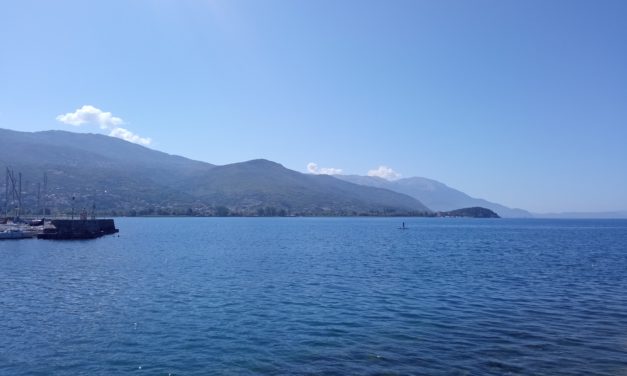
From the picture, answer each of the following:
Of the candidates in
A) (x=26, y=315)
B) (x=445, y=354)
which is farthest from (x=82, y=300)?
(x=445, y=354)

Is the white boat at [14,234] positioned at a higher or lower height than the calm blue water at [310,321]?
higher

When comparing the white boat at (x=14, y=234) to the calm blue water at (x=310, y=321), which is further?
Answer: the white boat at (x=14, y=234)

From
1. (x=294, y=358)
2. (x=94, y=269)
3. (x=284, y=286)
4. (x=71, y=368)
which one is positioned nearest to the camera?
(x=71, y=368)

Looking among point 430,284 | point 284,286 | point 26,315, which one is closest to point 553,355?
point 430,284

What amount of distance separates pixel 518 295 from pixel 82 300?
3897cm

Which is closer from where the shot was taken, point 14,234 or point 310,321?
point 310,321

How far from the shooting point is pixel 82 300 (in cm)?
3909

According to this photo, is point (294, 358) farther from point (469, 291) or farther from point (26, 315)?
point (469, 291)

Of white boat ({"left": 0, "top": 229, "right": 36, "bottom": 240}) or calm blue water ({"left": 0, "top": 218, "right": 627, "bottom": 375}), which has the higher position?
white boat ({"left": 0, "top": 229, "right": 36, "bottom": 240})

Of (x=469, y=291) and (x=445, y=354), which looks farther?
(x=469, y=291)

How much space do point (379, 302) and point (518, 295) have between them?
1413 cm

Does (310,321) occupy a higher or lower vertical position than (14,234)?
lower

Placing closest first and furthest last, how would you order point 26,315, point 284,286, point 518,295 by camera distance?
point 26,315 < point 518,295 < point 284,286

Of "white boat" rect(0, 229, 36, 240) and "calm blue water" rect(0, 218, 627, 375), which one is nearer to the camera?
"calm blue water" rect(0, 218, 627, 375)
